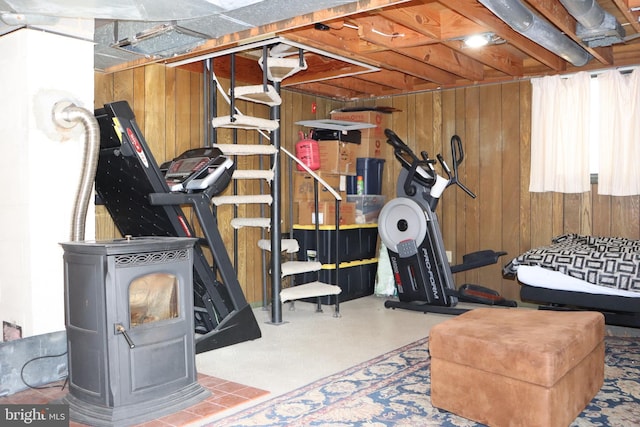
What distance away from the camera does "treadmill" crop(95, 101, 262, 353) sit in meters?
3.28

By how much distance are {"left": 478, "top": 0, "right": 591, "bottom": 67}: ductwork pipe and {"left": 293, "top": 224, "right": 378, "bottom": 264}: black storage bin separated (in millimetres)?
2449

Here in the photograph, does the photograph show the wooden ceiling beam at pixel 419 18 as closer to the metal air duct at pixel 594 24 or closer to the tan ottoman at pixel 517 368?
the metal air duct at pixel 594 24

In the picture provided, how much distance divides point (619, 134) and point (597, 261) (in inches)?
54.0

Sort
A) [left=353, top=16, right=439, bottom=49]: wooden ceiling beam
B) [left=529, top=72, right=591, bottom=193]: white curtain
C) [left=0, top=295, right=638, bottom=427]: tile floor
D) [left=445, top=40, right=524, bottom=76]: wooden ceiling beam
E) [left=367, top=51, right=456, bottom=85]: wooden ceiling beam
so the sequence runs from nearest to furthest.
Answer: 1. [left=0, top=295, right=638, bottom=427]: tile floor
2. [left=353, top=16, right=439, bottom=49]: wooden ceiling beam
3. [left=445, top=40, right=524, bottom=76]: wooden ceiling beam
4. [left=367, top=51, right=456, bottom=85]: wooden ceiling beam
5. [left=529, top=72, right=591, bottom=193]: white curtain

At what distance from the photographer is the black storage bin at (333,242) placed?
545cm

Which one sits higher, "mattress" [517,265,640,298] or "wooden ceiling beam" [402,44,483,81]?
"wooden ceiling beam" [402,44,483,81]

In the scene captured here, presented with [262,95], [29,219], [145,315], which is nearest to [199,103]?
[262,95]

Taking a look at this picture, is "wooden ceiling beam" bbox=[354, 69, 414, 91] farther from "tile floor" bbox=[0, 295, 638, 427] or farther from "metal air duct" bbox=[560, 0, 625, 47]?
"tile floor" bbox=[0, 295, 638, 427]

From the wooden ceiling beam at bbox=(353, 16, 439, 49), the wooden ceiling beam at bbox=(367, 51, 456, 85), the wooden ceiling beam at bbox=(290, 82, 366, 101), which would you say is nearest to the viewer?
the wooden ceiling beam at bbox=(353, 16, 439, 49)

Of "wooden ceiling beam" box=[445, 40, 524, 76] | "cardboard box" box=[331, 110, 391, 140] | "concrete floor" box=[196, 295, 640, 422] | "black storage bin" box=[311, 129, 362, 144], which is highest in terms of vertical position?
"wooden ceiling beam" box=[445, 40, 524, 76]

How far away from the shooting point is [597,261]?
418 centimetres

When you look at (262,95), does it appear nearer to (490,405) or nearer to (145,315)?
(145,315)

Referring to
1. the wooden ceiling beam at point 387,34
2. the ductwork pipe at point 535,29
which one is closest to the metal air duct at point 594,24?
the ductwork pipe at point 535,29

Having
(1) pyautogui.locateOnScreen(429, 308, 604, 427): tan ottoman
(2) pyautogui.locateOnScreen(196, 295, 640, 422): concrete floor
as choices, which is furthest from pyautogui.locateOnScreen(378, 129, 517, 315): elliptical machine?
(1) pyautogui.locateOnScreen(429, 308, 604, 427): tan ottoman
